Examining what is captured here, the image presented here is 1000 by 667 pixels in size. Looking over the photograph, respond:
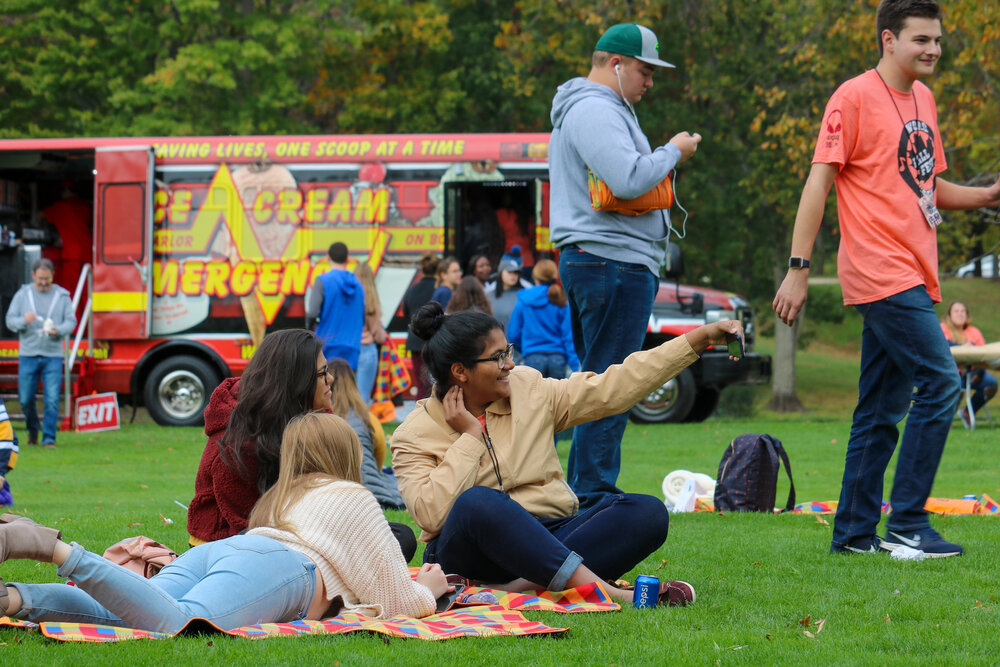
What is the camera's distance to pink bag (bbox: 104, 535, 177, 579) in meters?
4.59

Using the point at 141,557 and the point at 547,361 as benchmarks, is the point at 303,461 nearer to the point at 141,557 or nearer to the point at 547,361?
the point at 141,557

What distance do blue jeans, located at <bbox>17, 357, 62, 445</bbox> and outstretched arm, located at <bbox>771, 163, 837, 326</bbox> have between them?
9.74m

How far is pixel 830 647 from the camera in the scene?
3.77 meters

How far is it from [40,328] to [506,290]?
16.4 feet

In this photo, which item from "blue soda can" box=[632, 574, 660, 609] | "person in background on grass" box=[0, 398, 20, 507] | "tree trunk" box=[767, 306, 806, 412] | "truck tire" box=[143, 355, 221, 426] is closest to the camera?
"blue soda can" box=[632, 574, 660, 609]

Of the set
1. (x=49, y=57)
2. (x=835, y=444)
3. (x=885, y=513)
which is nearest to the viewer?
(x=885, y=513)

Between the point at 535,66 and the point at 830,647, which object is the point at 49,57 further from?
the point at 830,647

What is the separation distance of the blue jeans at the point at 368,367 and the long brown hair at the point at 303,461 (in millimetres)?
9005

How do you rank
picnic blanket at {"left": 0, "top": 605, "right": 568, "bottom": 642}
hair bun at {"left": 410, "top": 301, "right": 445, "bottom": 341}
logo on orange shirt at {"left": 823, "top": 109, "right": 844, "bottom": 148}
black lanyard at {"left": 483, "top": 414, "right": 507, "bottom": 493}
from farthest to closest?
1. logo on orange shirt at {"left": 823, "top": 109, "right": 844, "bottom": 148}
2. hair bun at {"left": 410, "top": 301, "right": 445, "bottom": 341}
3. black lanyard at {"left": 483, "top": 414, "right": 507, "bottom": 493}
4. picnic blanket at {"left": 0, "top": 605, "right": 568, "bottom": 642}

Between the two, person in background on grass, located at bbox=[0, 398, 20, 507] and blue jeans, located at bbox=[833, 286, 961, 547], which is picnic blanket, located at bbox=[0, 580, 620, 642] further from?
person in background on grass, located at bbox=[0, 398, 20, 507]

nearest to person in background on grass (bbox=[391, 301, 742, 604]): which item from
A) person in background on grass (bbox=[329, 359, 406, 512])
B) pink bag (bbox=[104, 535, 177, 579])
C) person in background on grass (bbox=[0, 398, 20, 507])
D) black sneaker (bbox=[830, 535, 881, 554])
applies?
pink bag (bbox=[104, 535, 177, 579])

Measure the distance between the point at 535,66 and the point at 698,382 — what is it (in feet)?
32.2

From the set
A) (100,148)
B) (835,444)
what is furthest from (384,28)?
(835,444)

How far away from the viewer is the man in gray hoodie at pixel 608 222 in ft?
17.8
